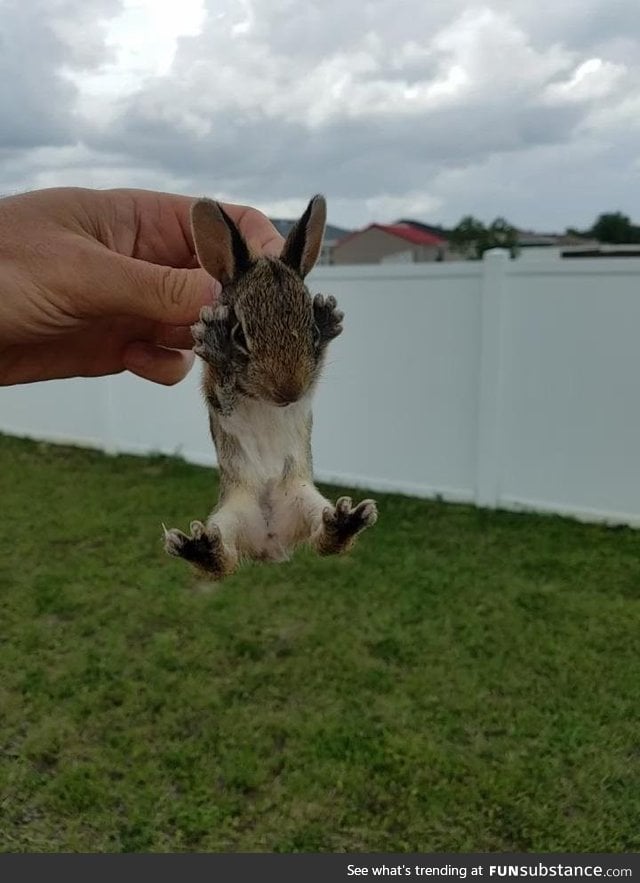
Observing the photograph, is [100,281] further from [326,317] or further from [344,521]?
[344,521]

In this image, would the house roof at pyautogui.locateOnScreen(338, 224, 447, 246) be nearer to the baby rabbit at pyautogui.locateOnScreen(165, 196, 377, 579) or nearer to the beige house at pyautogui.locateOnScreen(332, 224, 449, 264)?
the beige house at pyautogui.locateOnScreen(332, 224, 449, 264)

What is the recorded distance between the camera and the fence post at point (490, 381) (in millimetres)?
7871

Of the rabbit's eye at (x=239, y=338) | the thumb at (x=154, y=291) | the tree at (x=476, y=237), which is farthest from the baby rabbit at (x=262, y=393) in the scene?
the tree at (x=476, y=237)

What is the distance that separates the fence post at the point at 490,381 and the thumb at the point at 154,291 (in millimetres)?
6118

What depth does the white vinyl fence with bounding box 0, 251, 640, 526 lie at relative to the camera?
24.8 ft

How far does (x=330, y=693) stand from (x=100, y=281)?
358 centimetres

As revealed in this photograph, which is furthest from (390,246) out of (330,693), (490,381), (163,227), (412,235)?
(163,227)

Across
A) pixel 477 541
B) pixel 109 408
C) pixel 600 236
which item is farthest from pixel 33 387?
pixel 600 236

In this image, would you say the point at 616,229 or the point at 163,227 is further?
the point at 616,229

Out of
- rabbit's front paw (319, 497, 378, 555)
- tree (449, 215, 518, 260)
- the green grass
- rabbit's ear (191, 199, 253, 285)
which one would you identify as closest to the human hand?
rabbit's ear (191, 199, 253, 285)

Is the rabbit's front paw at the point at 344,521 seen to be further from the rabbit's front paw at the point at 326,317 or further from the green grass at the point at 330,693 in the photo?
the green grass at the point at 330,693

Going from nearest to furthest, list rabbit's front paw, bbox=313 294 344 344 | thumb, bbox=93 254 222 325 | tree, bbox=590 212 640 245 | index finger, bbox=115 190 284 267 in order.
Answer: rabbit's front paw, bbox=313 294 344 344, thumb, bbox=93 254 222 325, index finger, bbox=115 190 284 267, tree, bbox=590 212 640 245

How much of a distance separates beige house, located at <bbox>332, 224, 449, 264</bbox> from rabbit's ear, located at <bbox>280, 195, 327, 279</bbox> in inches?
393

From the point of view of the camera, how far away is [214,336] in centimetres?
156
